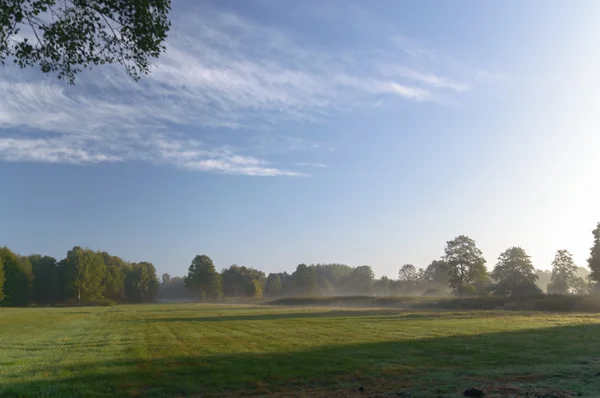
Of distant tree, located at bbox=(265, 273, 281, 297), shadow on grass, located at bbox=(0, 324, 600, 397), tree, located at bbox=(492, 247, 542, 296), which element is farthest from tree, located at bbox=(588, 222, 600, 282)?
distant tree, located at bbox=(265, 273, 281, 297)

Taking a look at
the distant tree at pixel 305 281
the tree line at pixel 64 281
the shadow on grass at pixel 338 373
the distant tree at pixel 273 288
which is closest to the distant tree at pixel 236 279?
the distant tree at pixel 305 281

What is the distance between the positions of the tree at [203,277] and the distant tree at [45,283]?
4109 cm

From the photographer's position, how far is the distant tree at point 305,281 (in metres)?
171

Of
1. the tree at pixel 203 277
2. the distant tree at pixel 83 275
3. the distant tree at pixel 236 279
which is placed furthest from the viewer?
the distant tree at pixel 236 279

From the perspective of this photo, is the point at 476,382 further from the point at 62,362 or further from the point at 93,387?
the point at 62,362

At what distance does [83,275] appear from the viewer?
405ft

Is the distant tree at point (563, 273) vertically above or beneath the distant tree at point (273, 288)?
above

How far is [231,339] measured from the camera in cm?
2669

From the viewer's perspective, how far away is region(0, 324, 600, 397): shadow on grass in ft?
41.7

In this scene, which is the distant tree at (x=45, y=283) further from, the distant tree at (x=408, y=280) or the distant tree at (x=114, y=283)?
the distant tree at (x=408, y=280)

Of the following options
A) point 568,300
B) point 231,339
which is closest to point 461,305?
point 568,300

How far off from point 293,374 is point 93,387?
6.85m

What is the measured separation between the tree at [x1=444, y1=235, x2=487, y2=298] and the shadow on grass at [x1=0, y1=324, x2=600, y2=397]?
68.8 meters

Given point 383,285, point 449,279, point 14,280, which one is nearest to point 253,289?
point 383,285
